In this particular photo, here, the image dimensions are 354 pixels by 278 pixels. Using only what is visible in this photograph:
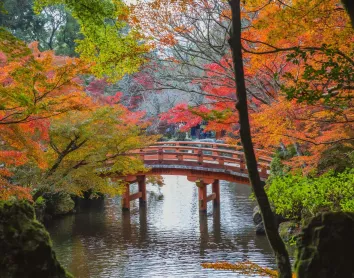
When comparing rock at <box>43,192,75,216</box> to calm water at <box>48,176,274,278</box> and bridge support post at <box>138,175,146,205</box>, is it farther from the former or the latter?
bridge support post at <box>138,175,146,205</box>

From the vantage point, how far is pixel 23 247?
410 cm

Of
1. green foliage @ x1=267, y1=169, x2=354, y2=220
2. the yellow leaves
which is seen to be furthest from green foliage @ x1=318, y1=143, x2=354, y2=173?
the yellow leaves

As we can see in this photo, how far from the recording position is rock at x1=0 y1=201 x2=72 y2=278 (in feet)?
13.3

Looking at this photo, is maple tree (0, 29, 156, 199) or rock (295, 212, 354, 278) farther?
maple tree (0, 29, 156, 199)

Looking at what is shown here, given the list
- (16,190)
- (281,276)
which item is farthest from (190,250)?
(281,276)

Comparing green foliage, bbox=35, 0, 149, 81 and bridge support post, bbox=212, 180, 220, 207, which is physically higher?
green foliage, bbox=35, 0, 149, 81

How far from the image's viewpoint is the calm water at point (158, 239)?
39.0 feet

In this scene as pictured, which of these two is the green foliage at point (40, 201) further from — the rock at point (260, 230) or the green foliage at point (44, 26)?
the green foliage at point (44, 26)

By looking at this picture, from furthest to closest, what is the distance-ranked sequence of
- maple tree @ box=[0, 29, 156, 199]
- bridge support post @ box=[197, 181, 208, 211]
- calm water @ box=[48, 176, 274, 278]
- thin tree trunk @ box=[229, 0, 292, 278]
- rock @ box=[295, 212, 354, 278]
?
bridge support post @ box=[197, 181, 208, 211], calm water @ box=[48, 176, 274, 278], maple tree @ box=[0, 29, 156, 199], thin tree trunk @ box=[229, 0, 292, 278], rock @ box=[295, 212, 354, 278]

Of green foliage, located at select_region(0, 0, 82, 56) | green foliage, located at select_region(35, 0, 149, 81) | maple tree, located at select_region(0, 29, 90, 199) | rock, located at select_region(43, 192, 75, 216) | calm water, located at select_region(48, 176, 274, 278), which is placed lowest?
calm water, located at select_region(48, 176, 274, 278)

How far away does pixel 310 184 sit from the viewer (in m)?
11.4

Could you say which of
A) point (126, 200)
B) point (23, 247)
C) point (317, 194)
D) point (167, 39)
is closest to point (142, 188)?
point (126, 200)

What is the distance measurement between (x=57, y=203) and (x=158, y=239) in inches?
233

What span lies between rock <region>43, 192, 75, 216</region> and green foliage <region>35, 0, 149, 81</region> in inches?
451
